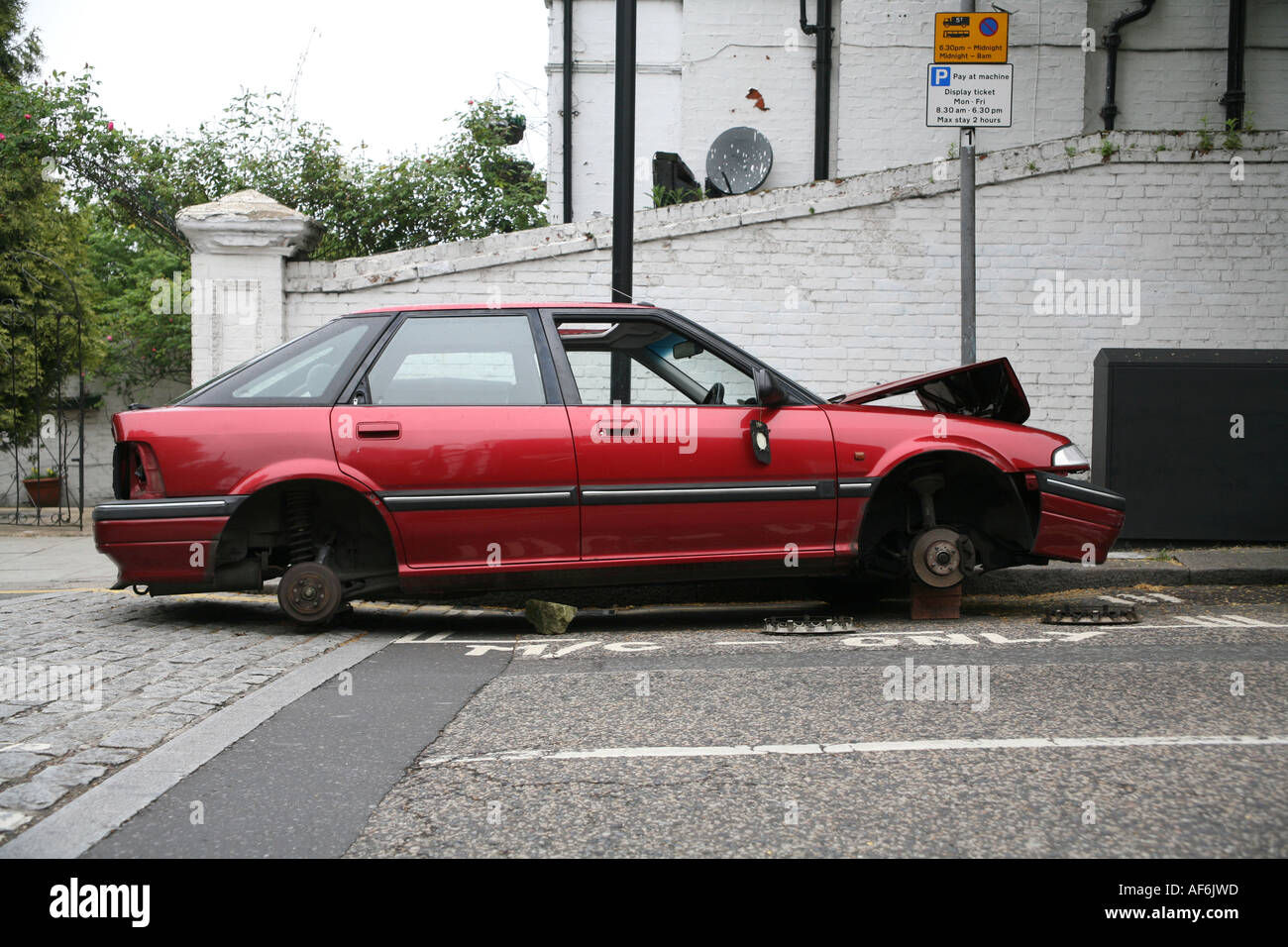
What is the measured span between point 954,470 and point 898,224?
13.4 feet

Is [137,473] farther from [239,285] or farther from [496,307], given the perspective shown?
[239,285]

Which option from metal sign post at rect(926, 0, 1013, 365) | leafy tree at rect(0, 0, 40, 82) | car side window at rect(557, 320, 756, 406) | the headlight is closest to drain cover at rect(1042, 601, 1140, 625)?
the headlight

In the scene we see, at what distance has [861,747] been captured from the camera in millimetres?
3502

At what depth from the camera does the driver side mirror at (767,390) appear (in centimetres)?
570

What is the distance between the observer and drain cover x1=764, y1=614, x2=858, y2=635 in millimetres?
5730

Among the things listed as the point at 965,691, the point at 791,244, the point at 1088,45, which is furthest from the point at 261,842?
the point at 1088,45

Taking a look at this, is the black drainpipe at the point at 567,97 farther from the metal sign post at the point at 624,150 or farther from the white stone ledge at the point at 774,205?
the metal sign post at the point at 624,150

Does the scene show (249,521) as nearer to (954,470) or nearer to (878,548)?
(878,548)

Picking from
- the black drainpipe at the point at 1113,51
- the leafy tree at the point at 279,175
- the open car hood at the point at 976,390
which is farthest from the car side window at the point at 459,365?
the black drainpipe at the point at 1113,51

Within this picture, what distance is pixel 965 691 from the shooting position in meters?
4.23

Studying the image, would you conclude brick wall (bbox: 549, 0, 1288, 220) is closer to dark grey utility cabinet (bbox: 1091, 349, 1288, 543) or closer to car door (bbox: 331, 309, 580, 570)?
dark grey utility cabinet (bbox: 1091, 349, 1288, 543)

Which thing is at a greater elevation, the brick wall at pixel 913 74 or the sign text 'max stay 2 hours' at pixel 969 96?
the brick wall at pixel 913 74

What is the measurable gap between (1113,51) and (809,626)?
12.1 metres

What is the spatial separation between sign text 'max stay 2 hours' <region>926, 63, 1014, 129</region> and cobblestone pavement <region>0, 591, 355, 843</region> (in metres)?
5.20
